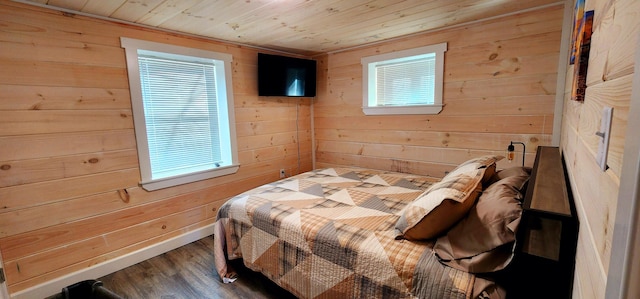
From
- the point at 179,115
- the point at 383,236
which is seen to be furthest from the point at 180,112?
the point at 383,236

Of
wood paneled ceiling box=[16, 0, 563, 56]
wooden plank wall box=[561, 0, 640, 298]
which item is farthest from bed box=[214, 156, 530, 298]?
wood paneled ceiling box=[16, 0, 563, 56]

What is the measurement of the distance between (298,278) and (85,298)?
1485 millimetres

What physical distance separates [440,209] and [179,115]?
263 centimetres

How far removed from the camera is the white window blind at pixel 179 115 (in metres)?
2.70

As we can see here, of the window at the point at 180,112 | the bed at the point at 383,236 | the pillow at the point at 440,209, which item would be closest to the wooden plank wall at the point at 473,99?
the bed at the point at 383,236

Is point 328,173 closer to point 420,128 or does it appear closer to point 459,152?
point 420,128

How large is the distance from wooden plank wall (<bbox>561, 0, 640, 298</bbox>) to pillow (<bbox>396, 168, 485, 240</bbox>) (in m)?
0.54

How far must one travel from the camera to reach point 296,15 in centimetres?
232

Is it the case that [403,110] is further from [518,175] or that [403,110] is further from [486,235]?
[486,235]

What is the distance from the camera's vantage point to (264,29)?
2.69 m

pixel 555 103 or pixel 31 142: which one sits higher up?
pixel 555 103

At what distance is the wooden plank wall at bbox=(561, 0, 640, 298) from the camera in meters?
0.49

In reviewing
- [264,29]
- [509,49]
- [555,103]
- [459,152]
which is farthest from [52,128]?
[555,103]

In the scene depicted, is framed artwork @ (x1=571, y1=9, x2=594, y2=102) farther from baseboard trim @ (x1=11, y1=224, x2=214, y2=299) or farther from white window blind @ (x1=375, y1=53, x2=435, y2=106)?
baseboard trim @ (x1=11, y1=224, x2=214, y2=299)
